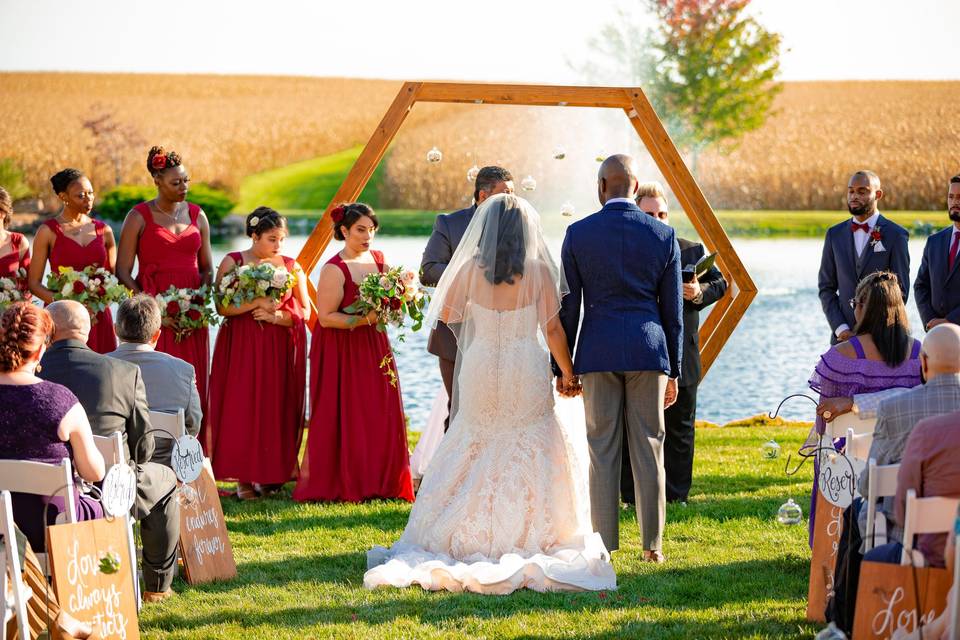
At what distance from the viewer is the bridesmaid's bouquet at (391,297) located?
269 inches

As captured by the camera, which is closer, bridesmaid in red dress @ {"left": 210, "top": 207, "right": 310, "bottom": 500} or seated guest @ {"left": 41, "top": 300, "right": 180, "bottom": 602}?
seated guest @ {"left": 41, "top": 300, "right": 180, "bottom": 602}

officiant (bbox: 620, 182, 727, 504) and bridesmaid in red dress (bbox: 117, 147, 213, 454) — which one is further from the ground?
bridesmaid in red dress (bbox: 117, 147, 213, 454)

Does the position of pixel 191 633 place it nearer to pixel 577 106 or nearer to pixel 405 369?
pixel 577 106

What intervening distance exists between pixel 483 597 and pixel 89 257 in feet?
12.4

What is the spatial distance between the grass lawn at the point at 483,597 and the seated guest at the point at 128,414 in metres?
0.20

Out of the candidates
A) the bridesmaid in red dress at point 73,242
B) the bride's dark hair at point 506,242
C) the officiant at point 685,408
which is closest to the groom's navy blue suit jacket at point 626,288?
the bride's dark hair at point 506,242

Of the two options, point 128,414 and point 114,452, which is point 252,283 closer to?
point 128,414

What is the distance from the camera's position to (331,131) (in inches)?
1056

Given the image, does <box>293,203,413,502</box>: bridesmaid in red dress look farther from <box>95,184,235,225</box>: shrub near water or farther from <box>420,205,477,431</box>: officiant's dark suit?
<box>95,184,235,225</box>: shrub near water

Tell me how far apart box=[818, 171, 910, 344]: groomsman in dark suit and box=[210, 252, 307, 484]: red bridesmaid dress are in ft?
10.6

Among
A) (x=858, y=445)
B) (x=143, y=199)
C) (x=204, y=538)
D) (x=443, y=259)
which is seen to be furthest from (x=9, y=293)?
(x=143, y=199)

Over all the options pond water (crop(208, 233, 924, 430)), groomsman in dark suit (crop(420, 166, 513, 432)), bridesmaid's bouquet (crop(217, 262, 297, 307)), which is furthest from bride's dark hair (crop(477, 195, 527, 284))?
pond water (crop(208, 233, 924, 430))

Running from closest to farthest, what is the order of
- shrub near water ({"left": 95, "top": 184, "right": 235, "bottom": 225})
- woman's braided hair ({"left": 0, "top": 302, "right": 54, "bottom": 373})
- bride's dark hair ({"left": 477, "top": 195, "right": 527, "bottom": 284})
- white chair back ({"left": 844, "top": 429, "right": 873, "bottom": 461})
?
woman's braided hair ({"left": 0, "top": 302, "right": 54, "bottom": 373}), white chair back ({"left": 844, "top": 429, "right": 873, "bottom": 461}), bride's dark hair ({"left": 477, "top": 195, "right": 527, "bottom": 284}), shrub near water ({"left": 95, "top": 184, "right": 235, "bottom": 225})

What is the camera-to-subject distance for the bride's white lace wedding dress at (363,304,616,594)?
17.2 feet
